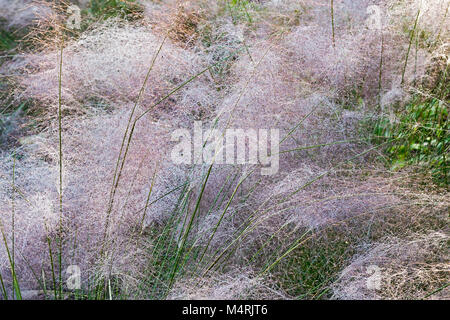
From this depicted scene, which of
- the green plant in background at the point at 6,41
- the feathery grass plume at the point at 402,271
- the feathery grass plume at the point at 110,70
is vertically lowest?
the feathery grass plume at the point at 402,271

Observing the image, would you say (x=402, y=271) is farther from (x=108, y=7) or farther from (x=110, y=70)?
(x=108, y=7)

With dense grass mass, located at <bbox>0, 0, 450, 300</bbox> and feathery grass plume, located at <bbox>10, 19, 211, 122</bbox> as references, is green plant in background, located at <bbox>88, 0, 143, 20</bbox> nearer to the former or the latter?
dense grass mass, located at <bbox>0, 0, 450, 300</bbox>

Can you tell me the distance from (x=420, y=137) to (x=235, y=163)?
0.88m

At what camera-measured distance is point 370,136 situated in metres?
1.96

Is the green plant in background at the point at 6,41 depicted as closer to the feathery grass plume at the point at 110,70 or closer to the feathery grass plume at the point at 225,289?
the feathery grass plume at the point at 110,70

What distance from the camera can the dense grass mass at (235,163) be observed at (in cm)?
148

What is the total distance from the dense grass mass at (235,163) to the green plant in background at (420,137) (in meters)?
0.01

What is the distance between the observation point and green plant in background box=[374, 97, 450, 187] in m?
1.88

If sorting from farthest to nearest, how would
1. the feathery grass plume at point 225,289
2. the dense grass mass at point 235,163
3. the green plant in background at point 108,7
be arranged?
1. the green plant in background at point 108,7
2. the dense grass mass at point 235,163
3. the feathery grass plume at point 225,289

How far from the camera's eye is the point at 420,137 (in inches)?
80.8

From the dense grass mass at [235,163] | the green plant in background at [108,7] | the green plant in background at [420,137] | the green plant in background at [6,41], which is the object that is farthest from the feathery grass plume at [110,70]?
the green plant in background at [420,137]

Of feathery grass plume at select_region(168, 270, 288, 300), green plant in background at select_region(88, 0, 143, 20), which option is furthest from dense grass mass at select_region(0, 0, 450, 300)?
green plant in background at select_region(88, 0, 143, 20)

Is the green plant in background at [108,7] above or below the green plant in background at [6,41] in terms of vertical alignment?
above
